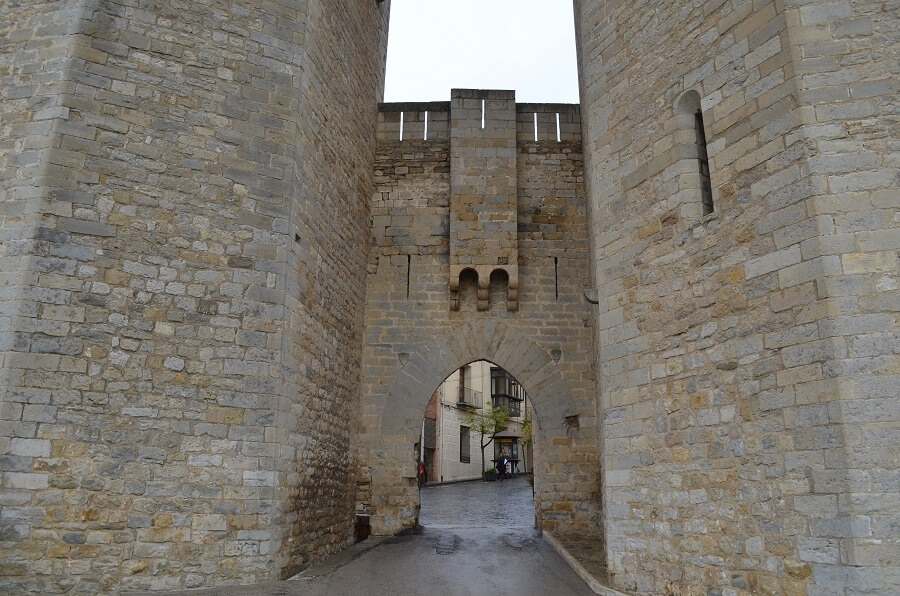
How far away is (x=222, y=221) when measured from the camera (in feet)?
19.5

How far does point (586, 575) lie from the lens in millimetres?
5941

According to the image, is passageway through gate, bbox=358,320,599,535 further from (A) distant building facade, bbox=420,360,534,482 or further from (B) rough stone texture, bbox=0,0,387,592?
(A) distant building facade, bbox=420,360,534,482

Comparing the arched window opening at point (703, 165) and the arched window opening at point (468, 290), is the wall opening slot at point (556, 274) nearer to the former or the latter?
the arched window opening at point (468, 290)

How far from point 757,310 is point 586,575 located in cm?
297

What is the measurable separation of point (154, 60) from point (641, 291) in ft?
16.0

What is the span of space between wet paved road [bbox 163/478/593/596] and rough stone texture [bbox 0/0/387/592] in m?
0.41

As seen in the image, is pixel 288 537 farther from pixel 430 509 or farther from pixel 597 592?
pixel 430 509

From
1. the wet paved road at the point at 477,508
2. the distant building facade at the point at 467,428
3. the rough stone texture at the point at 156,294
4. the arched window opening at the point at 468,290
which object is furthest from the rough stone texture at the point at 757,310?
the distant building facade at the point at 467,428

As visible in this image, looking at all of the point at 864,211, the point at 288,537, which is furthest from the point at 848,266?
the point at 288,537

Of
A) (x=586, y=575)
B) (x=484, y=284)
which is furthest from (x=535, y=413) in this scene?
(x=586, y=575)

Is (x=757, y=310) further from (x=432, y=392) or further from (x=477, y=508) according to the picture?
(x=477, y=508)

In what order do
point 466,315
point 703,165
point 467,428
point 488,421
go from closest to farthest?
1. point 703,165
2. point 466,315
3. point 467,428
4. point 488,421

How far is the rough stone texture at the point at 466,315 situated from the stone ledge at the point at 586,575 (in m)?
1.32

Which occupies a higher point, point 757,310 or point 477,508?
point 757,310
